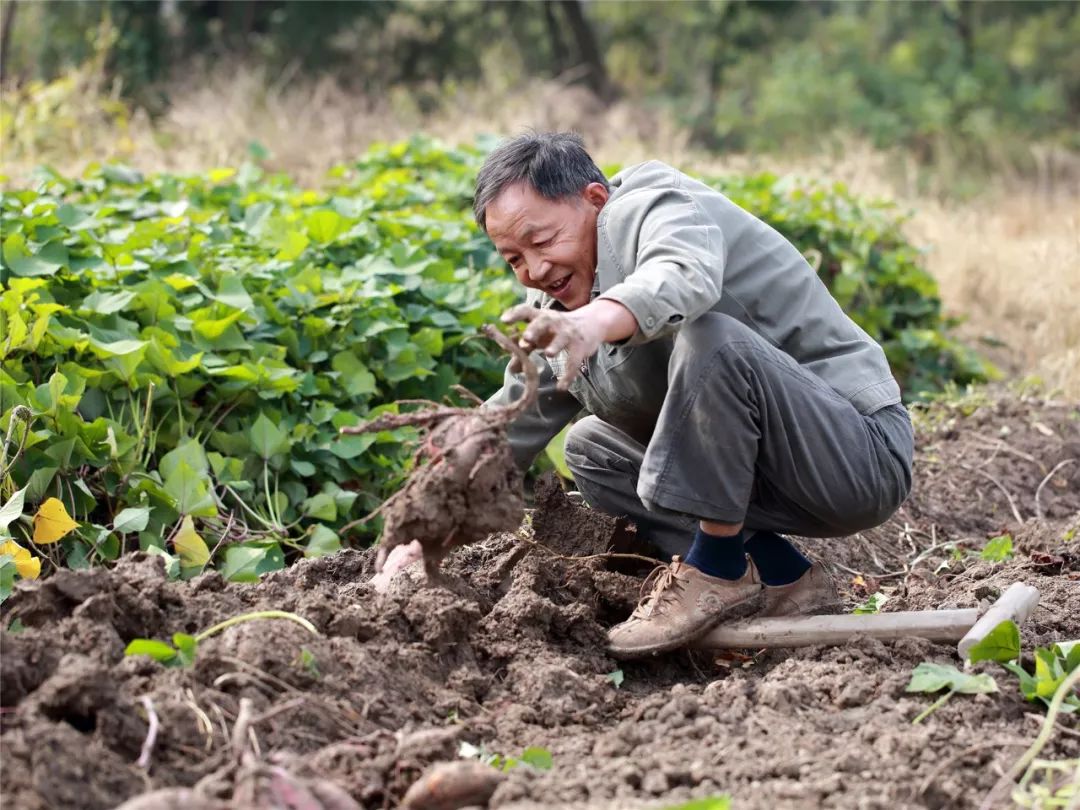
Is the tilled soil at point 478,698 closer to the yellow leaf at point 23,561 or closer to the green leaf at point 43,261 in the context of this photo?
the yellow leaf at point 23,561

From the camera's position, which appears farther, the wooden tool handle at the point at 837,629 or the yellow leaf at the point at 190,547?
the yellow leaf at the point at 190,547

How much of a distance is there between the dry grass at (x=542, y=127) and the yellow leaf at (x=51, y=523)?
2.73 meters

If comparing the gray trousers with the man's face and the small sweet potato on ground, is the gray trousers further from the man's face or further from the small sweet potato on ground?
the small sweet potato on ground

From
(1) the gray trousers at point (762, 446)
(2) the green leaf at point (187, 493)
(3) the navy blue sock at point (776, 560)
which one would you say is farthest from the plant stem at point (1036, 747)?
(2) the green leaf at point (187, 493)

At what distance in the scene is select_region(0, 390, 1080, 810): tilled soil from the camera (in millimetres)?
1996

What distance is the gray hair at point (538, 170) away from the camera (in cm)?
284

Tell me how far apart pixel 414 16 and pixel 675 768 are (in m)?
12.8

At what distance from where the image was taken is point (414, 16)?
13.8 m

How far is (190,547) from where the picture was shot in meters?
3.43

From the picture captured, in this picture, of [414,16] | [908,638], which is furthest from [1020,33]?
[908,638]

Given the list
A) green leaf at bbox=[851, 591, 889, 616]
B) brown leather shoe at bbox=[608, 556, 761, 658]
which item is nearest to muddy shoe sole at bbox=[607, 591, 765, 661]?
brown leather shoe at bbox=[608, 556, 761, 658]

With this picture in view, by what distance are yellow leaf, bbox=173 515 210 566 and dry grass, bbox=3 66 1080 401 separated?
2505 mm

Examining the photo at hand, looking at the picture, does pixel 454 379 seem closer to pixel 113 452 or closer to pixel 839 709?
pixel 113 452

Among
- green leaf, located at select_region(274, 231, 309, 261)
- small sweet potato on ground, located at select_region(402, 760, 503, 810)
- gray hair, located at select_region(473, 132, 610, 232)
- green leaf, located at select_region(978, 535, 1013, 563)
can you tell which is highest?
gray hair, located at select_region(473, 132, 610, 232)
